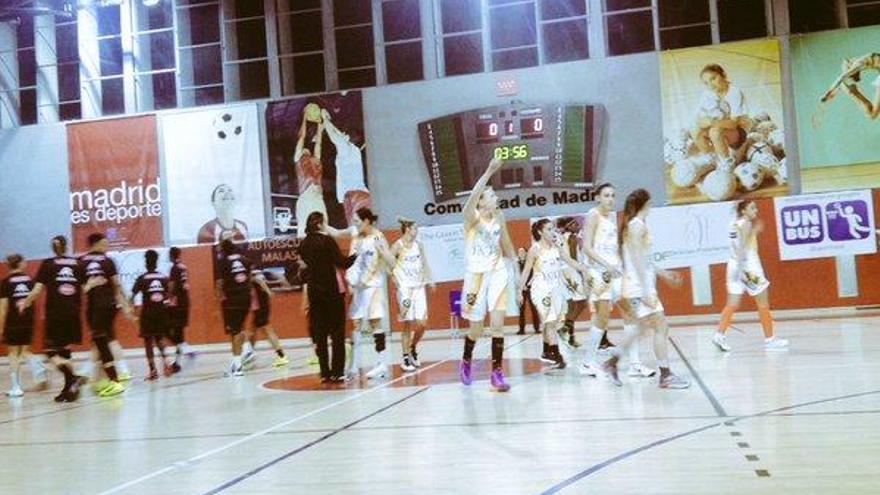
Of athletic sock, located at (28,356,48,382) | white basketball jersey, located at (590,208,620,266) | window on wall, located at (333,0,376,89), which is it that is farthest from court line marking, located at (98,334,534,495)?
window on wall, located at (333,0,376,89)

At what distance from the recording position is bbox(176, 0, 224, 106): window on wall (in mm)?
22922

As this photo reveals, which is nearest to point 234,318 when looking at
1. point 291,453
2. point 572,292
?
point 572,292

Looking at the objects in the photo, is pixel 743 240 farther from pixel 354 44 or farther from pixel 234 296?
pixel 354 44

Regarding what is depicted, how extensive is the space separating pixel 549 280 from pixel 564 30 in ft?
40.7

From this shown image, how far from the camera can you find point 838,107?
19094 mm

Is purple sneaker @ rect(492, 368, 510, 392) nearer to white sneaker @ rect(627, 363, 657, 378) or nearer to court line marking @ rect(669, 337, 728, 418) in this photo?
white sneaker @ rect(627, 363, 657, 378)

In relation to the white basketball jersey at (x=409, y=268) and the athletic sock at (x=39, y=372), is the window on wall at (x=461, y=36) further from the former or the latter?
the athletic sock at (x=39, y=372)

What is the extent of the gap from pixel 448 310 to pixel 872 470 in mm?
16075

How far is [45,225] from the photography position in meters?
22.7

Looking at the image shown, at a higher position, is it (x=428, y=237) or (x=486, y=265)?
(x=428, y=237)

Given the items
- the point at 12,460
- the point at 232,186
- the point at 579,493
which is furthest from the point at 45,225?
the point at 579,493

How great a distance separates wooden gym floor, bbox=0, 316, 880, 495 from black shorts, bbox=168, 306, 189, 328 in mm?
3378

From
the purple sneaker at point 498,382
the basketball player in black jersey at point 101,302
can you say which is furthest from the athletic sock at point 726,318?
the basketball player in black jersey at point 101,302

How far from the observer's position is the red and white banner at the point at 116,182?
22.4m
